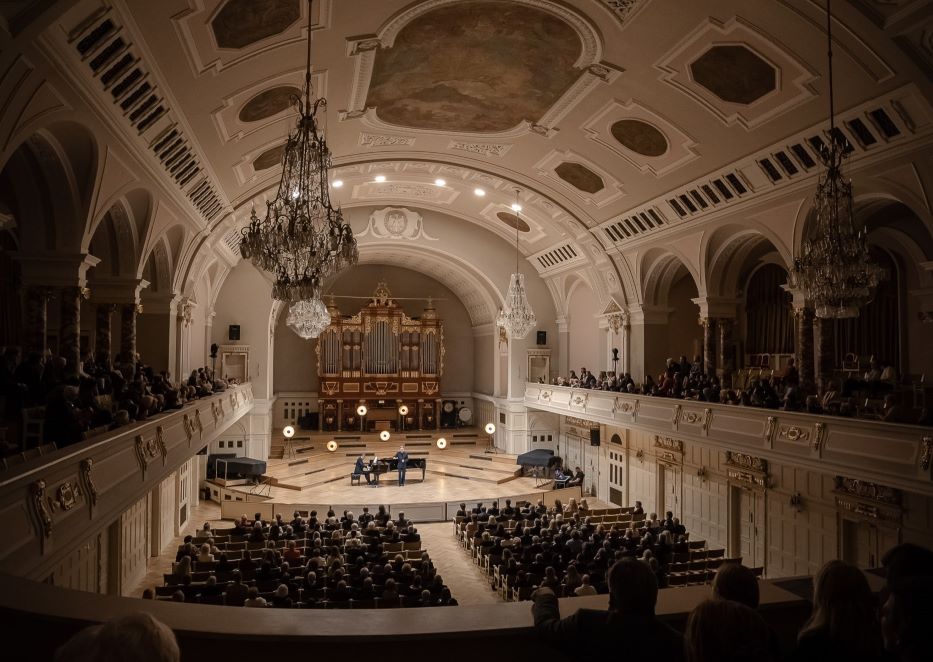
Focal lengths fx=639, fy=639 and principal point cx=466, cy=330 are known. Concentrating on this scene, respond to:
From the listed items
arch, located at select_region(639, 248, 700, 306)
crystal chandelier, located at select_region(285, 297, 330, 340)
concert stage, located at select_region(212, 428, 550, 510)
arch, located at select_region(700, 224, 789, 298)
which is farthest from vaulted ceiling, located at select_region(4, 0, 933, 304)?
concert stage, located at select_region(212, 428, 550, 510)

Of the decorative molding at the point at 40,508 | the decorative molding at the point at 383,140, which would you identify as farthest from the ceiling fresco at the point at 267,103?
the decorative molding at the point at 40,508

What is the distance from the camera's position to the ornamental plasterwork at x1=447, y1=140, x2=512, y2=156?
1730 centimetres

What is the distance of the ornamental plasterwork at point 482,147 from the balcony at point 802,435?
7799 millimetres

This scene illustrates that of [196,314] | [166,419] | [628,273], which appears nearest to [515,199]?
[628,273]

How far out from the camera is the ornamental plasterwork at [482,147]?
56.7ft

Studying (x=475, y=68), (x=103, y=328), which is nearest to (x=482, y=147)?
Answer: (x=475, y=68)

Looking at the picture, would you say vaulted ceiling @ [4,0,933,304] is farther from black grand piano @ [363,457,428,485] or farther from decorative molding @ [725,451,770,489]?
black grand piano @ [363,457,428,485]

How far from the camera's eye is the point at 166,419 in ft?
35.8

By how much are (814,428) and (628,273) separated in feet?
32.2

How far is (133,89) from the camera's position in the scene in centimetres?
916

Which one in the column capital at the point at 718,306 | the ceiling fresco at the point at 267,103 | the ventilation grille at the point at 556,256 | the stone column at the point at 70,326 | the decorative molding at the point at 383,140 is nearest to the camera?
the stone column at the point at 70,326

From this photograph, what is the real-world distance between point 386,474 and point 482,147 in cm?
1280

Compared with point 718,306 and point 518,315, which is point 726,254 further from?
point 518,315

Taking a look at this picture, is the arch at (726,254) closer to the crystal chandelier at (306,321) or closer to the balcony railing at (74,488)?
the crystal chandelier at (306,321)
